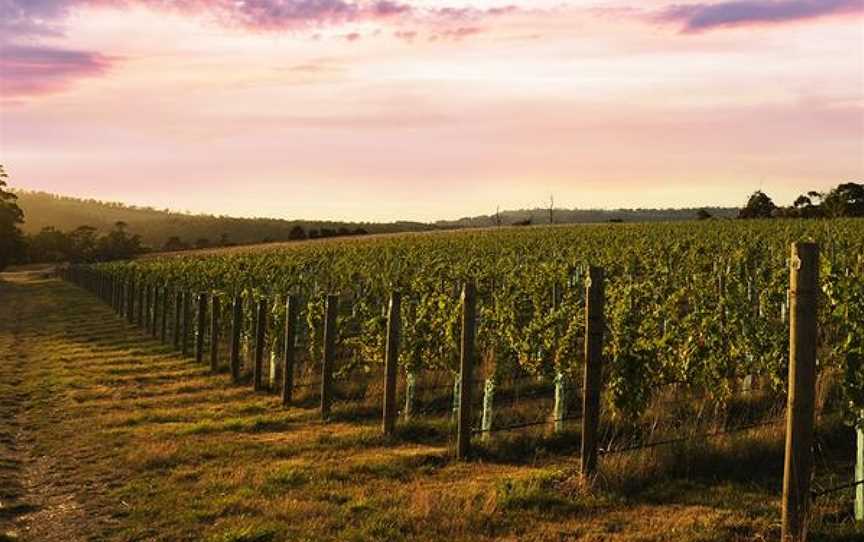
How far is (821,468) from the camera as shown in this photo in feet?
32.6

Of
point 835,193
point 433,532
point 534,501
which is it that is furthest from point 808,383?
point 835,193

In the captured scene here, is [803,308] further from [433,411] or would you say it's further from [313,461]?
[433,411]

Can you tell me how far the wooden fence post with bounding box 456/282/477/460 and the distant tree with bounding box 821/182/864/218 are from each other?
224ft

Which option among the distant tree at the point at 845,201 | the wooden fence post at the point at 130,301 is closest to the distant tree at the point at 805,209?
the distant tree at the point at 845,201

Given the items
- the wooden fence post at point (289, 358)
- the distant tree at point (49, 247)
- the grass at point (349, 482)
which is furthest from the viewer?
the distant tree at point (49, 247)

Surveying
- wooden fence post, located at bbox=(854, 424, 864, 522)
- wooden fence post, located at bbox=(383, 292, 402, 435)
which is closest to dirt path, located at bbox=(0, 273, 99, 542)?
wooden fence post, located at bbox=(383, 292, 402, 435)

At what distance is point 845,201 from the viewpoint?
253 ft

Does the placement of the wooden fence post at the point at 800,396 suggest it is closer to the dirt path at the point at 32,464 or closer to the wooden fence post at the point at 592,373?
the wooden fence post at the point at 592,373

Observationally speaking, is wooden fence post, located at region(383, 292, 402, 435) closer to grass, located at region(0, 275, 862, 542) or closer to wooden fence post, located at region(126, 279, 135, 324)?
grass, located at region(0, 275, 862, 542)

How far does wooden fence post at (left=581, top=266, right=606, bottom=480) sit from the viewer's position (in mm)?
9102

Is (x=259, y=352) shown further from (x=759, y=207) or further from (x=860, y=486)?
(x=759, y=207)

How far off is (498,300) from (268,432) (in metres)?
4.67

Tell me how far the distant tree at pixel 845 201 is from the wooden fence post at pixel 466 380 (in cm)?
6837

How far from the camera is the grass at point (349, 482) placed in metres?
8.11
